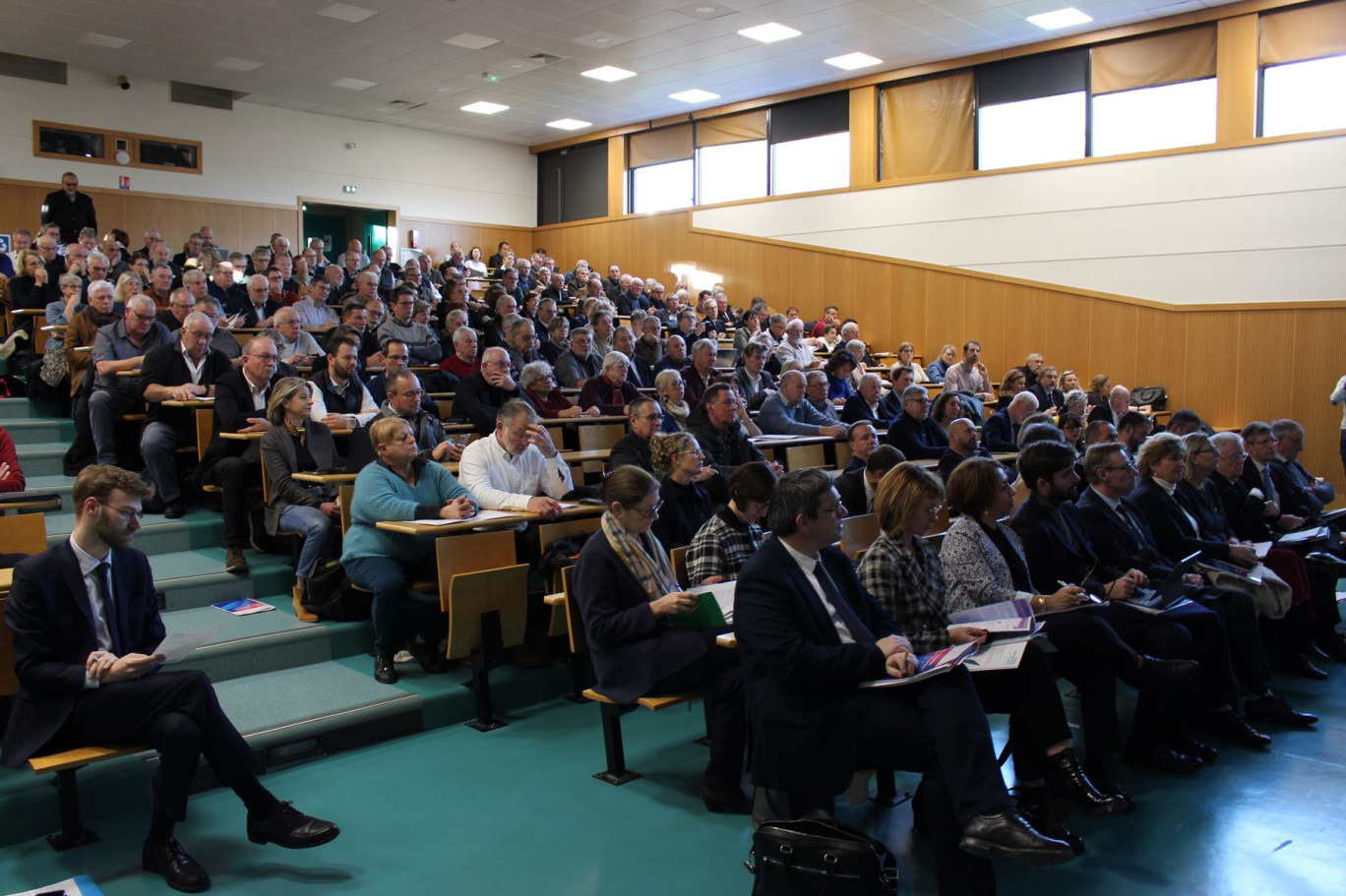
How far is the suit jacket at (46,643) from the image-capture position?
255cm

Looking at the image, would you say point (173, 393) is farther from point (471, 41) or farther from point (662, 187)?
point (662, 187)

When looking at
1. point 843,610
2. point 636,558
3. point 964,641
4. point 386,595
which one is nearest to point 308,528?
point 386,595

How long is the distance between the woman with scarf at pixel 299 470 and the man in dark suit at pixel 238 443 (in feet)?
0.47

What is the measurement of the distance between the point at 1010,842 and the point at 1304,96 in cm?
985

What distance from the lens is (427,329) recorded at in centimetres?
788

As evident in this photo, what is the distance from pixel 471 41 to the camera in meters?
10.7

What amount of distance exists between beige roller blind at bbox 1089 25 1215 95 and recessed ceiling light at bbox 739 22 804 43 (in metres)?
3.24

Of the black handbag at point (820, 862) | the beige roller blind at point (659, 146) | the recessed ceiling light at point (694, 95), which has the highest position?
the recessed ceiling light at point (694, 95)

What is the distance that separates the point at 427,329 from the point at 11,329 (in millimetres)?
3021

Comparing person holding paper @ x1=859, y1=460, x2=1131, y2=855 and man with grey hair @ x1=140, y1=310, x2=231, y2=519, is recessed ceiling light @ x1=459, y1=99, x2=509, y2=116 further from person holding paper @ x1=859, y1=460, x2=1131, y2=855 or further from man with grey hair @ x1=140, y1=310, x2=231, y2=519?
person holding paper @ x1=859, y1=460, x2=1131, y2=855

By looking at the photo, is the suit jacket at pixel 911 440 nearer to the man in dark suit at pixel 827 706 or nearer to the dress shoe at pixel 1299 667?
the dress shoe at pixel 1299 667

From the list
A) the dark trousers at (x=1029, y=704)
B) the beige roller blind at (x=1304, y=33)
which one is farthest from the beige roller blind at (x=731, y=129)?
the dark trousers at (x=1029, y=704)

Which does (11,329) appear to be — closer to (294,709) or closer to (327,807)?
(294,709)

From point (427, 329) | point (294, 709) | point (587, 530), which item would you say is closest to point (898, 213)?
point (427, 329)
